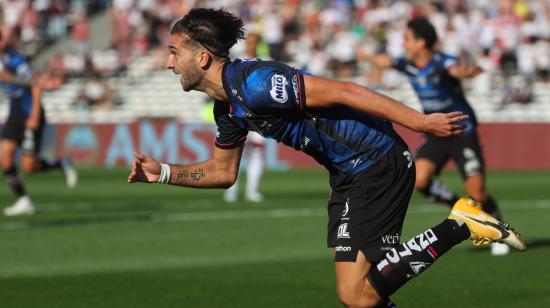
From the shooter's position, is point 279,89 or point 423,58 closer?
point 279,89

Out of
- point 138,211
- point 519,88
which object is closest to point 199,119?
point 519,88

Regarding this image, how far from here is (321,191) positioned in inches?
899

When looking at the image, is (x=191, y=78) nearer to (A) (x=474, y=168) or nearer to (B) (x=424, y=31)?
(B) (x=424, y=31)

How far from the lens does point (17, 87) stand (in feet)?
59.2

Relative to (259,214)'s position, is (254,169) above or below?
below

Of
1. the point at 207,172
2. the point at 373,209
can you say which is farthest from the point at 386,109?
the point at 207,172

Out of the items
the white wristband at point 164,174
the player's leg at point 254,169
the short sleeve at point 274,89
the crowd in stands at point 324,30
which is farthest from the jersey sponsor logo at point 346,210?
the crowd in stands at point 324,30

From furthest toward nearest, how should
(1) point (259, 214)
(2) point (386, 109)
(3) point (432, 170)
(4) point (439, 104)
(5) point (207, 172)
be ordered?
(1) point (259, 214) → (3) point (432, 170) → (4) point (439, 104) → (5) point (207, 172) → (2) point (386, 109)

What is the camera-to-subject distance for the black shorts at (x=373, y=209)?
736 centimetres

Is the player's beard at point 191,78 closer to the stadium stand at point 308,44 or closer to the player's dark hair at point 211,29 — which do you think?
the player's dark hair at point 211,29

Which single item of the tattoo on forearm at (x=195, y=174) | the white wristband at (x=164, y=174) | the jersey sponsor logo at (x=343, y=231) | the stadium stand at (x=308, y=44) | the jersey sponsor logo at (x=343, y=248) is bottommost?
the stadium stand at (x=308, y=44)

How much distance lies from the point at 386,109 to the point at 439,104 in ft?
21.8

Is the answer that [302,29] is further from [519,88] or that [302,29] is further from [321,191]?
[321,191]

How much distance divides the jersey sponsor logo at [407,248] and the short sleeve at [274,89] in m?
1.11
